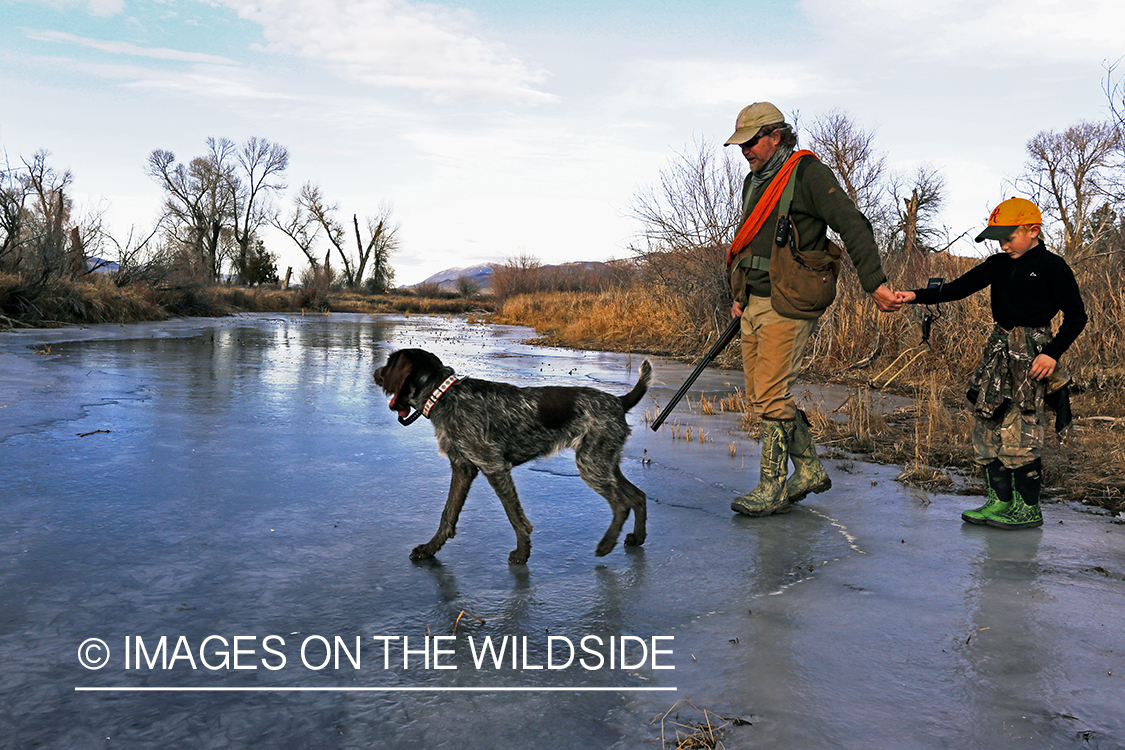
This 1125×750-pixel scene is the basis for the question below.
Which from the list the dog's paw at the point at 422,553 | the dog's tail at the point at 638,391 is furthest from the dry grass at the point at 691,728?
the dog's tail at the point at 638,391

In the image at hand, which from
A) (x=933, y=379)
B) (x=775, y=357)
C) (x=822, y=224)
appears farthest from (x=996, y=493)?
(x=933, y=379)

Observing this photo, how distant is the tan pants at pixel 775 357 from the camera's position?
4.89m

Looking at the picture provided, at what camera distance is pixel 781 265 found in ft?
15.6

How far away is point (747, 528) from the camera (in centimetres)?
455

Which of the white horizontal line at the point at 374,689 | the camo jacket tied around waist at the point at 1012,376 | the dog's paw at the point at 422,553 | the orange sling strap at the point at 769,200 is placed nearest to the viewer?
the white horizontal line at the point at 374,689

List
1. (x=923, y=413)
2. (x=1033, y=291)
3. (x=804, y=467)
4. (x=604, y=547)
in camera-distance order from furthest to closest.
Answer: (x=923, y=413) → (x=804, y=467) → (x=1033, y=291) → (x=604, y=547)

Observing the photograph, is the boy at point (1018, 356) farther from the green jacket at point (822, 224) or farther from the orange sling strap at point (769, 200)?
the orange sling strap at point (769, 200)

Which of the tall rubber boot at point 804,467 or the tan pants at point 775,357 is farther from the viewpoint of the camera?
the tall rubber boot at point 804,467

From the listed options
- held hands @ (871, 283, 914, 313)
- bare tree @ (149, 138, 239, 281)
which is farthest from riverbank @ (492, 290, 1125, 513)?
bare tree @ (149, 138, 239, 281)

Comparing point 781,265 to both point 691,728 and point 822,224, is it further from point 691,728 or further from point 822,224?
point 691,728

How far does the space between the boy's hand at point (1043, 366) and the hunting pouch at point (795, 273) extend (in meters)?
1.14

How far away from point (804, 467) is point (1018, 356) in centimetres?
138

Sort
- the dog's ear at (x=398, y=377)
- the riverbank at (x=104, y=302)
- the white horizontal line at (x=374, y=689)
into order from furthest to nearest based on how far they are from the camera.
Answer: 1. the riverbank at (x=104, y=302)
2. the dog's ear at (x=398, y=377)
3. the white horizontal line at (x=374, y=689)

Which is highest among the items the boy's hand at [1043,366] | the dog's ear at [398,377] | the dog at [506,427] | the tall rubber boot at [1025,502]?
the boy's hand at [1043,366]
